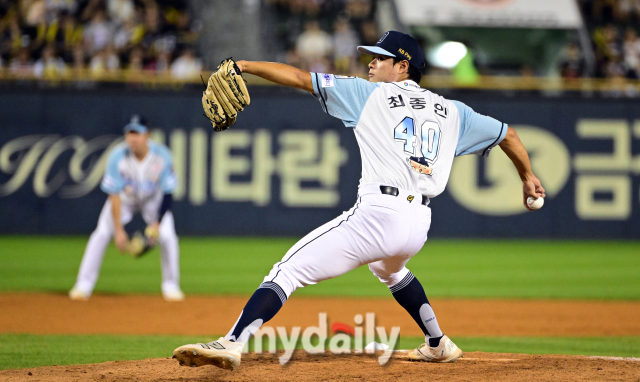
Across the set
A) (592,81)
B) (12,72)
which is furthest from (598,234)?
(12,72)

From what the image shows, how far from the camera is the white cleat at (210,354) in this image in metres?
3.67

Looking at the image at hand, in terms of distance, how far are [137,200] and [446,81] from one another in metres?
7.29

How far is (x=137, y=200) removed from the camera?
841cm

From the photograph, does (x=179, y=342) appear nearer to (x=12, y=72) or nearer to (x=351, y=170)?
(x=351, y=170)

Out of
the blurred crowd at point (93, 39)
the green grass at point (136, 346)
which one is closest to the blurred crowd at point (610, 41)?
the blurred crowd at point (93, 39)

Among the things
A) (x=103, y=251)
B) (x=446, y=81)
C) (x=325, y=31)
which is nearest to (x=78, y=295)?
(x=103, y=251)

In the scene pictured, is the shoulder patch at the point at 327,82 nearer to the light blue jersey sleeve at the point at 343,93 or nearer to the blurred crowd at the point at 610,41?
the light blue jersey sleeve at the point at 343,93

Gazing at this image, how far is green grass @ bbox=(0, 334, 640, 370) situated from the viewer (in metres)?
5.18

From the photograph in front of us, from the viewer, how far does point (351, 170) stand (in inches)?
539

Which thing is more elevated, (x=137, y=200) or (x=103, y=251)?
(x=137, y=200)

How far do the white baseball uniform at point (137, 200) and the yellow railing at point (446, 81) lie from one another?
17.6 feet

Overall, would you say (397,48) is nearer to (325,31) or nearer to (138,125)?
(138,125)

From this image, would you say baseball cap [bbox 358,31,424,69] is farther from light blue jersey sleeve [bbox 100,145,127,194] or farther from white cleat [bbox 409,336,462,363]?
light blue jersey sleeve [bbox 100,145,127,194]

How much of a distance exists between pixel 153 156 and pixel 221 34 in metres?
8.17
